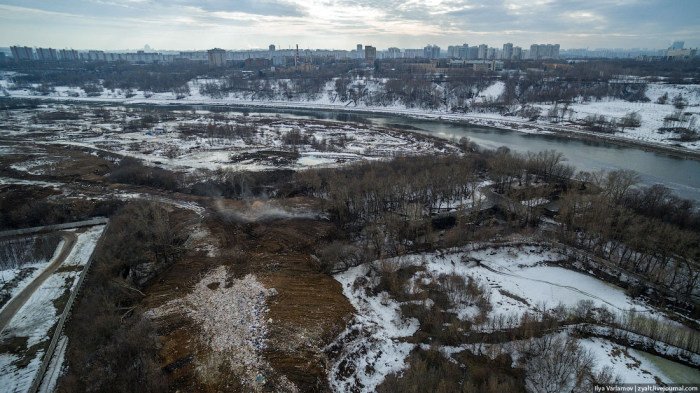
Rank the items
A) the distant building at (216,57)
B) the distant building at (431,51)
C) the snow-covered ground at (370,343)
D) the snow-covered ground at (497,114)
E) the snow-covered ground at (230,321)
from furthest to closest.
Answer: the distant building at (431,51)
the distant building at (216,57)
the snow-covered ground at (497,114)
the snow-covered ground at (230,321)
the snow-covered ground at (370,343)

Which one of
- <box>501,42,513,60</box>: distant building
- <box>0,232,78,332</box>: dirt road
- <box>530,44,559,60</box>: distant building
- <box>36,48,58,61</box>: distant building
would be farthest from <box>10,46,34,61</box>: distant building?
<box>530,44,559,60</box>: distant building

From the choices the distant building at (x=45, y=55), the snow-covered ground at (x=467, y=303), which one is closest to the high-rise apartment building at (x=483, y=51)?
the snow-covered ground at (x=467, y=303)

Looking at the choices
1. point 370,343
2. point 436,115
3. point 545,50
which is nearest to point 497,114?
point 436,115

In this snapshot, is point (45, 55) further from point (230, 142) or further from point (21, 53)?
point (230, 142)

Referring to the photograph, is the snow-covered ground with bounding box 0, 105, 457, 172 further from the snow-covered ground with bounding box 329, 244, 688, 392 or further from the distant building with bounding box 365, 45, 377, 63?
the distant building with bounding box 365, 45, 377, 63

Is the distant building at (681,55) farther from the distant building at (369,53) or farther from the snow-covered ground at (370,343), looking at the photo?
the snow-covered ground at (370,343)

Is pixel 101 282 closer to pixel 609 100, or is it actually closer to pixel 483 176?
pixel 483 176
